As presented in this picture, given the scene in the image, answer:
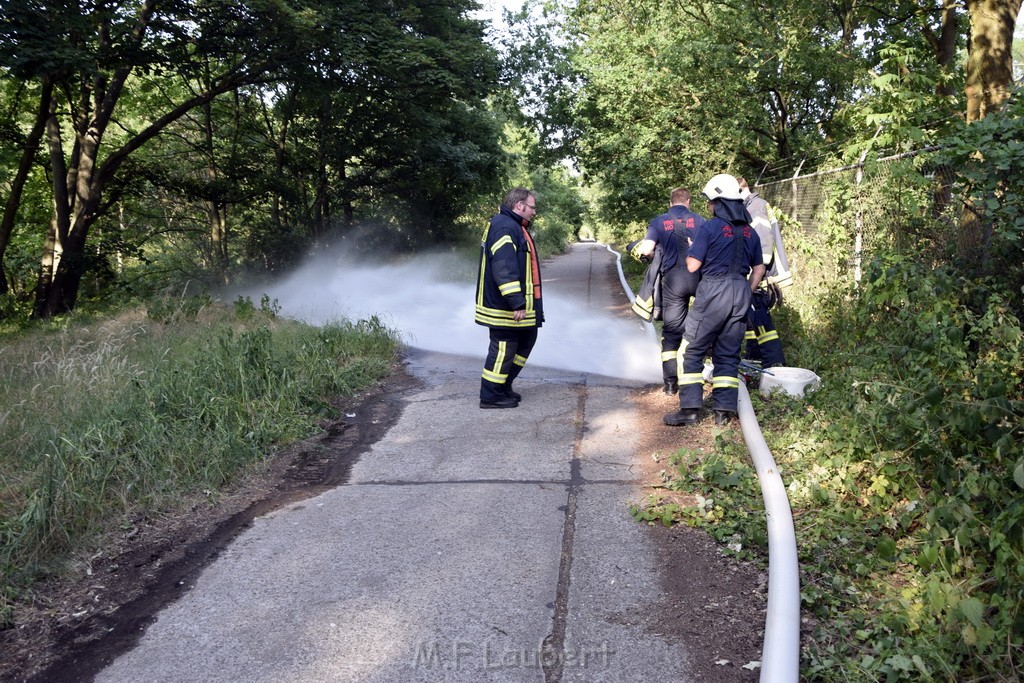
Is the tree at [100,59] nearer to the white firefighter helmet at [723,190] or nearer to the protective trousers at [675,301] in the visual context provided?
the protective trousers at [675,301]

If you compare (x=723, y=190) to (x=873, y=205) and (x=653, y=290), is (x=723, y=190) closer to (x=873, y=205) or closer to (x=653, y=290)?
(x=653, y=290)

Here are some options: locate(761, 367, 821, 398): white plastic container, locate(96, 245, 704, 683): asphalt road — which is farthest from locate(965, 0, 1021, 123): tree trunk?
locate(96, 245, 704, 683): asphalt road

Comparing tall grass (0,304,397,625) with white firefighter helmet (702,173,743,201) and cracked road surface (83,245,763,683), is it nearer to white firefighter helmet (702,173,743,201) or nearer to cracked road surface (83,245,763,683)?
cracked road surface (83,245,763,683)

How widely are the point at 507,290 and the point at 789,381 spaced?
2.48m

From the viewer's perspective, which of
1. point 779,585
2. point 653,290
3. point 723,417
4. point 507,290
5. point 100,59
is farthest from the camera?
point 100,59

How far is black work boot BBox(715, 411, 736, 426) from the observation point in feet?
20.9

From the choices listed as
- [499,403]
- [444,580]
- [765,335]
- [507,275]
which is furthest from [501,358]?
[444,580]

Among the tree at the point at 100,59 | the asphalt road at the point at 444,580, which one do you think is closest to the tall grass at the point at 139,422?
the asphalt road at the point at 444,580

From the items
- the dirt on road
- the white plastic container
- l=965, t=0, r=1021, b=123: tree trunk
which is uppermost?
l=965, t=0, r=1021, b=123: tree trunk

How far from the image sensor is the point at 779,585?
3.44 metres

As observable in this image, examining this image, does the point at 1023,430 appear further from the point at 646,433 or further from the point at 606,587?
the point at 646,433

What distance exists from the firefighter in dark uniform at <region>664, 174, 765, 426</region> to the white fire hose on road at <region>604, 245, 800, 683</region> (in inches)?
47.7

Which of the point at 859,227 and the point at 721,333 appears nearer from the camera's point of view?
the point at 721,333

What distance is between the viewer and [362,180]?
73.0 ft
